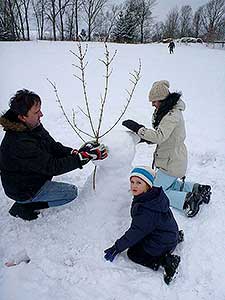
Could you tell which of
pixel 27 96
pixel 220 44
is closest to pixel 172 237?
pixel 27 96

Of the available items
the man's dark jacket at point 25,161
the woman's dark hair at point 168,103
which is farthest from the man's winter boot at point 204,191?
the man's dark jacket at point 25,161

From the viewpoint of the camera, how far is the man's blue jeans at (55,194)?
2.87 m

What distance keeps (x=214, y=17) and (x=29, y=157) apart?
1419 inches

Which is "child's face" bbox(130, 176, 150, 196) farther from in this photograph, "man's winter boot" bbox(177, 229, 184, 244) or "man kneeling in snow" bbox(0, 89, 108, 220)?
"man's winter boot" bbox(177, 229, 184, 244)

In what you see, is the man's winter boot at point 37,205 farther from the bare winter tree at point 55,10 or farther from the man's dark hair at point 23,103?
the bare winter tree at point 55,10

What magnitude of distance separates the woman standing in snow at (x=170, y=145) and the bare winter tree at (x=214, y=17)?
30.1m

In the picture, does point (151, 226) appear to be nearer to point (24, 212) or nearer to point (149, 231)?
point (149, 231)

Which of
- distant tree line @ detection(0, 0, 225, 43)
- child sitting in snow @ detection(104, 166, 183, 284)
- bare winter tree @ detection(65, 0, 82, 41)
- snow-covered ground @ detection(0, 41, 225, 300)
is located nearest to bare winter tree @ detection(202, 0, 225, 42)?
distant tree line @ detection(0, 0, 225, 43)

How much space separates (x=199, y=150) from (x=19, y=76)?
719 cm

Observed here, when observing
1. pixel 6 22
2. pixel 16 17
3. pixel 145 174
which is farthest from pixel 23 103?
pixel 16 17

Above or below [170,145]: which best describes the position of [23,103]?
above

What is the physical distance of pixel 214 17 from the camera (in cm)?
3375

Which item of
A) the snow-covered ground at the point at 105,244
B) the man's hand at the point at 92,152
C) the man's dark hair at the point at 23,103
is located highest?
the man's dark hair at the point at 23,103

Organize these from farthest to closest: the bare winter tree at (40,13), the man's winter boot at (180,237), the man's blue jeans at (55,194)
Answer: the bare winter tree at (40,13), the man's blue jeans at (55,194), the man's winter boot at (180,237)
